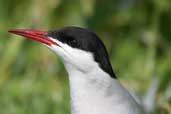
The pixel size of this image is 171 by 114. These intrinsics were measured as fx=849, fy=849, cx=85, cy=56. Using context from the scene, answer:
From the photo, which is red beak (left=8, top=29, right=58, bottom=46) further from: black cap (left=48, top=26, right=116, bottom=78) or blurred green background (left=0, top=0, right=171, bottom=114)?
blurred green background (left=0, top=0, right=171, bottom=114)

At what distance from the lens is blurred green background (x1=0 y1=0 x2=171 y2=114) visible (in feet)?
20.6

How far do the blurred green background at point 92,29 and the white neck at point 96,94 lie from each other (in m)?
1.95

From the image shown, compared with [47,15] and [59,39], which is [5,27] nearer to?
[47,15]

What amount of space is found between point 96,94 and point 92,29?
2.50m

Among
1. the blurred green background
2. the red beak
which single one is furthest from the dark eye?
the blurred green background

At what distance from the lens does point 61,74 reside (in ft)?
21.2

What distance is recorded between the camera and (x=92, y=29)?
6.50 meters

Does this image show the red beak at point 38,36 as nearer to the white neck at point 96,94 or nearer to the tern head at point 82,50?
the tern head at point 82,50

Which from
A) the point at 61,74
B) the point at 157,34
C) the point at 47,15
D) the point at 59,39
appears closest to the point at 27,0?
the point at 47,15

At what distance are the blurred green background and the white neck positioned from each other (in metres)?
1.95

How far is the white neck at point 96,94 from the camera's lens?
3982 millimetres

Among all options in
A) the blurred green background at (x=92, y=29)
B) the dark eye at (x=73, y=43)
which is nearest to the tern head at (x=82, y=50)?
the dark eye at (x=73, y=43)

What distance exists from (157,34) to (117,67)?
15.7 inches

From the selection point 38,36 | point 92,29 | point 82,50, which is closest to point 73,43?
point 82,50
